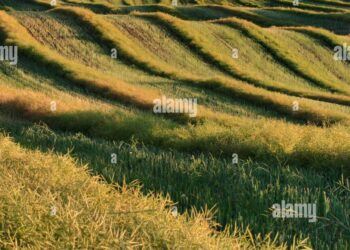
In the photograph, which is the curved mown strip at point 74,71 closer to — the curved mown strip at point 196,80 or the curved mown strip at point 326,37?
the curved mown strip at point 196,80

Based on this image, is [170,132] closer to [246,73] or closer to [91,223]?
[91,223]

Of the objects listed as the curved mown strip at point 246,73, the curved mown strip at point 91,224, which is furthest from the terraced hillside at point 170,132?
the curved mown strip at point 246,73

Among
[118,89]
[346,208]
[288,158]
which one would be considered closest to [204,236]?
[346,208]

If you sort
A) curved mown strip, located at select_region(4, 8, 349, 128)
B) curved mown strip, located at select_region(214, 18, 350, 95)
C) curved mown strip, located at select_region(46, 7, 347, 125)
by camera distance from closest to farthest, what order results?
curved mown strip, located at select_region(4, 8, 349, 128) → curved mown strip, located at select_region(46, 7, 347, 125) → curved mown strip, located at select_region(214, 18, 350, 95)

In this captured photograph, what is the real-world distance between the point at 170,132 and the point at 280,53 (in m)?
27.7

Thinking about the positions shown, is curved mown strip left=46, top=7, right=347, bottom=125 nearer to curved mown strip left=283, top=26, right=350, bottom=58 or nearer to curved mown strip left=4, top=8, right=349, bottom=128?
curved mown strip left=4, top=8, right=349, bottom=128

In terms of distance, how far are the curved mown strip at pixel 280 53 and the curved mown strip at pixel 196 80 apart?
9857mm

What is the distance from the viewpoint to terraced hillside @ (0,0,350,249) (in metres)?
6.08

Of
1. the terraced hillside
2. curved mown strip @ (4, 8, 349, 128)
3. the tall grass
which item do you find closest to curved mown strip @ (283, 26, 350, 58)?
the terraced hillside

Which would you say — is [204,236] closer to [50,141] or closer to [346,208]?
[346,208]

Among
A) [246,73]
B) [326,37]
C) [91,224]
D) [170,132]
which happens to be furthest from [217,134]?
[326,37]

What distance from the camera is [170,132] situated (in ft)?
47.3

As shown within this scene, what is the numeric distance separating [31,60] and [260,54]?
17.2 m

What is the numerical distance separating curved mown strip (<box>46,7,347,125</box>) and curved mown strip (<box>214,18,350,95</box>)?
9.86 m
